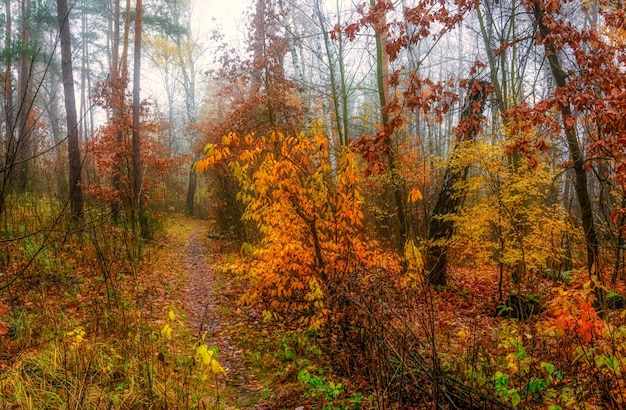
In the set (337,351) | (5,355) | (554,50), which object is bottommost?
(337,351)

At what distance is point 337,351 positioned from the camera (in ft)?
15.7

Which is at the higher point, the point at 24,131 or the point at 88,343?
the point at 24,131

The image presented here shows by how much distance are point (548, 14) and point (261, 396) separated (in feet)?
18.7

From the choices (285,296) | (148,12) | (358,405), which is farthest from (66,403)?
(148,12)

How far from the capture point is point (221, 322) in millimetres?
6977

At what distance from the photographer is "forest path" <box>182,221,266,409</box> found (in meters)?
4.53

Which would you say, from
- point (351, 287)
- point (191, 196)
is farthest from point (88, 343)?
point (191, 196)

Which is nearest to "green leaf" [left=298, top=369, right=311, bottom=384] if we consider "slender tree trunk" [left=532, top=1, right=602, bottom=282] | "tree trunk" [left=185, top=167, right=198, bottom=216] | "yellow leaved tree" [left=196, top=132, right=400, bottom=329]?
"yellow leaved tree" [left=196, top=132, right=400, bottom=329]

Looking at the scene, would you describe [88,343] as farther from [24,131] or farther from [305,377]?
[24,131]

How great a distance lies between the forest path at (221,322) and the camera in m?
4.53

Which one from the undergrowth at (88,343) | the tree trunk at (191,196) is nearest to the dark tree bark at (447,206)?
the undergrowth at (88,343)

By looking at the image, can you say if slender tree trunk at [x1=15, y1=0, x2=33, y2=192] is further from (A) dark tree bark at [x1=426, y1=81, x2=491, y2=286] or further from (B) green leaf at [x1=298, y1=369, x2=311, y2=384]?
(A) dark tree bark at [x1=426, y1=81, x2=491, y2=286]

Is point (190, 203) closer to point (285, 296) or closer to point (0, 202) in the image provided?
point (285, 296)

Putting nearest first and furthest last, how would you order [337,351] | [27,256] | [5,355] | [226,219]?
1. [5,355]
2. [337,351]
3. [27,256]
4. [226,219]
